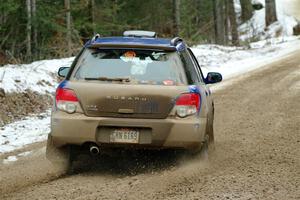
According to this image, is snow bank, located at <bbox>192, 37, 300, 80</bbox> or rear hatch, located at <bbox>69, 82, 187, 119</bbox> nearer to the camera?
rear hatch, located at <bbox>69, 82, 187, 119</bbox>

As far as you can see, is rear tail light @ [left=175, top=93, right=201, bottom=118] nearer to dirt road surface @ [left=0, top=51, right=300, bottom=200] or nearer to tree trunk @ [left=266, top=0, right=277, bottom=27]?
dirt road surface @ [left=0, top=51, right=300, bottom=200]

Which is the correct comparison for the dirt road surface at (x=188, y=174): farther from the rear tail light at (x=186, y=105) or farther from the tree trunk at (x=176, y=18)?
the tree trunk at (x=176, y=18)

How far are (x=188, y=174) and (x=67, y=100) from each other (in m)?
1.65

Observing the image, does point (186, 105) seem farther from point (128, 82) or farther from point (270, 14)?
point (270, 14)

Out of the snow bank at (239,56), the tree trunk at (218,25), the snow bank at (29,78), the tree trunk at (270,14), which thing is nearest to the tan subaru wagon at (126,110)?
the snow bank at (29,78)

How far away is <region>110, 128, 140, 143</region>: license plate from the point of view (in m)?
6.95

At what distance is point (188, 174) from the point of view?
7.07 meters

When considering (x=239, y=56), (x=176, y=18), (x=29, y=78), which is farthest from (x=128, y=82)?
(x=176, y=18)

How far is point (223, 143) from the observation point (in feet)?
31.1

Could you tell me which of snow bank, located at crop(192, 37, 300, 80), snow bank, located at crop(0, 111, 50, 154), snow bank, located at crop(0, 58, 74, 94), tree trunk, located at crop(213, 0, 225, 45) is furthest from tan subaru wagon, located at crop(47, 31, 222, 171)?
tree trunk, located at crop(213, 0, 225, 45)

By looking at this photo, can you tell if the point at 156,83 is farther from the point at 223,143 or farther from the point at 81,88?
the point at 223,143

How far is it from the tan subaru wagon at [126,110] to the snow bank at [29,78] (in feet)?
17.8

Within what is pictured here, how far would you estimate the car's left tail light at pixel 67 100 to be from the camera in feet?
23.1

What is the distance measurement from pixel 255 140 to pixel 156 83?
10.1ft
